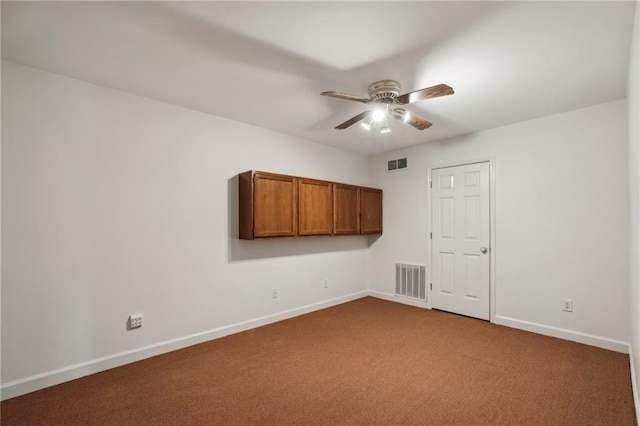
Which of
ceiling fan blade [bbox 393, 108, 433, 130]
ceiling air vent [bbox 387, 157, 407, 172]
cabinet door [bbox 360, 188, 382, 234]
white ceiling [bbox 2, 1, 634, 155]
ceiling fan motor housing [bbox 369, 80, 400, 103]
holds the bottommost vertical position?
cabinet door [bbox 360, 188, 382, 234]

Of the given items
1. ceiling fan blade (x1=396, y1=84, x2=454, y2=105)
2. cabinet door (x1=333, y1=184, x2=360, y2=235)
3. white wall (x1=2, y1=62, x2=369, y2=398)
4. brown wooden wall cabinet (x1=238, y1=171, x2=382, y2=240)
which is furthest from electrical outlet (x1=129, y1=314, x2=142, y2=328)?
ceiling fan blade (x1=396, y1=84, x2=454, y2=105)

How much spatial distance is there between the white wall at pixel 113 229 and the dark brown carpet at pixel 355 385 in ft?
0.99

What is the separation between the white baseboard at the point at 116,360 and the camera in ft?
7.50

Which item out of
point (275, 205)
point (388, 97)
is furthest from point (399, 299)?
point (388, 97)

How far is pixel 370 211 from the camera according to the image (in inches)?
193

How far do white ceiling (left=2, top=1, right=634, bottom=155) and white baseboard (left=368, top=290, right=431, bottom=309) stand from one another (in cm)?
286

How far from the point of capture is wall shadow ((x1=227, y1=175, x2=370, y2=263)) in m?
3.57

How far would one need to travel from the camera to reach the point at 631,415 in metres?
2.01

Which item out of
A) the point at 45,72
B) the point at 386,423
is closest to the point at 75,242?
the point at 45,72

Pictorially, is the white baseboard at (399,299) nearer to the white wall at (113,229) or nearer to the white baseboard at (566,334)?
the white baseboard at (566,334)

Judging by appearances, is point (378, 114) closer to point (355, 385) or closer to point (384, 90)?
point (384, 90)

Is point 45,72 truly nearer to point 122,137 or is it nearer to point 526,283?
point 122,137

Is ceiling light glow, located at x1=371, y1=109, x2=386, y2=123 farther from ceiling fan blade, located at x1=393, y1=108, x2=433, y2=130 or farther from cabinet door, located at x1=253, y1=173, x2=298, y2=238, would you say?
cabinet door, located at x1=253, y1=173, x2=298, y2=238

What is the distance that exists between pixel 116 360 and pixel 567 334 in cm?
452
